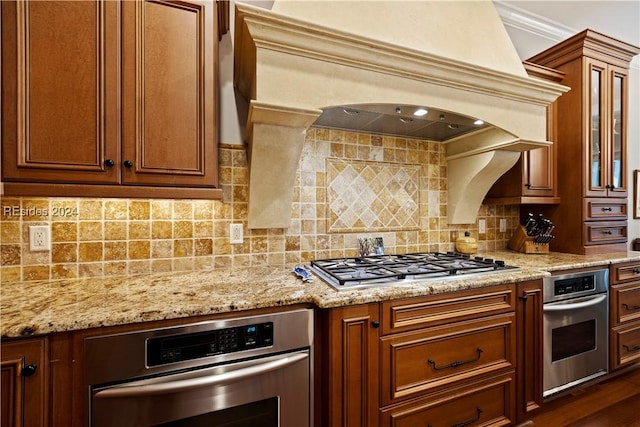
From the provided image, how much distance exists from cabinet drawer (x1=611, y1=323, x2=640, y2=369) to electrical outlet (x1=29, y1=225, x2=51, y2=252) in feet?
11.5

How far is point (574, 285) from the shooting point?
1.84 meters

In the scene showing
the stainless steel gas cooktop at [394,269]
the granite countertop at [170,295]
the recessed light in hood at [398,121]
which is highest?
the recessed light in hood at [398,121]

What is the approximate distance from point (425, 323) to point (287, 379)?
2.17 feet

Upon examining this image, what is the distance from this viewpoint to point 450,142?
221 cm

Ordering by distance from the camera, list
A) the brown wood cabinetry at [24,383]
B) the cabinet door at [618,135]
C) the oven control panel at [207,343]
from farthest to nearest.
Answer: the cabinet door at [618,135] → the oven control panel at [207,343] → the brown wood cabinetry at [24,383]

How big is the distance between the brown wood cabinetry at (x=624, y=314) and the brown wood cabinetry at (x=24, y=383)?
10.2ft

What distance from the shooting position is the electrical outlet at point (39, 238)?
1338 mm

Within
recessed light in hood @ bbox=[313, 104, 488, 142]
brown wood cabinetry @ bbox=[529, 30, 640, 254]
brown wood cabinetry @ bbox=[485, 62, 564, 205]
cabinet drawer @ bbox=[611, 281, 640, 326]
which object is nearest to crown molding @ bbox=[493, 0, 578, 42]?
brown wood cabinetry @ bbox=[529, 30, 640, 254]

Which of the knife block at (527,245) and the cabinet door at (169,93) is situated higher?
the cabinet door at (169,93)

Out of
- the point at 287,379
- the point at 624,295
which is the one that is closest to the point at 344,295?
the point at 287,379

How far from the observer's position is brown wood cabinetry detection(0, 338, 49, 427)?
0.86 m

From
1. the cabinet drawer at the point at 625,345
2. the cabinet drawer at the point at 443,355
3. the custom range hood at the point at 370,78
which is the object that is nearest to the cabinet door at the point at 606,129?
the custom range hood at the point at 370,78

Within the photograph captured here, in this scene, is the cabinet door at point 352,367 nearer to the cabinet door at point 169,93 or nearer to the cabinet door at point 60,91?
the cabinet door at point 169,93

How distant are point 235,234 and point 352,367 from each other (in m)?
0.95
